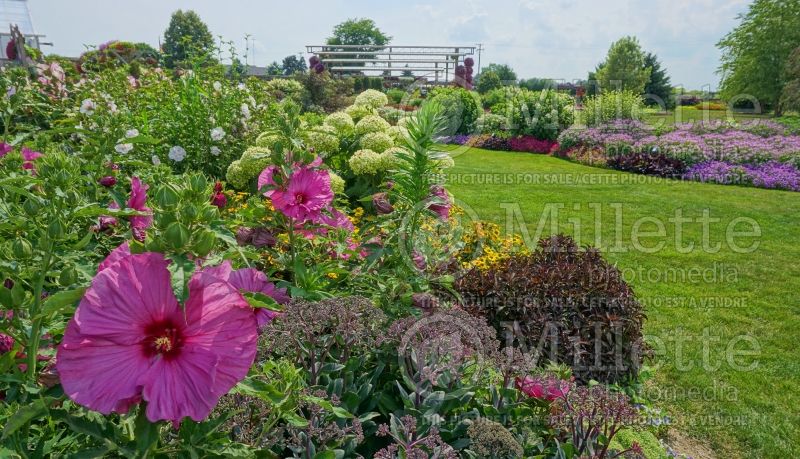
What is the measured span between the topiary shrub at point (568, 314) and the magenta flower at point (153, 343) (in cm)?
239

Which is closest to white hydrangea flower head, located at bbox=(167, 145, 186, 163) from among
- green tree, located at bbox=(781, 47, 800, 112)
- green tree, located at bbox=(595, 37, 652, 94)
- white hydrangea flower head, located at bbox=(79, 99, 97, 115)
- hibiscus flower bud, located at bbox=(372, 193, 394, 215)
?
white hydrangea flower head, located at bbox=(79, 99, 97, 115)

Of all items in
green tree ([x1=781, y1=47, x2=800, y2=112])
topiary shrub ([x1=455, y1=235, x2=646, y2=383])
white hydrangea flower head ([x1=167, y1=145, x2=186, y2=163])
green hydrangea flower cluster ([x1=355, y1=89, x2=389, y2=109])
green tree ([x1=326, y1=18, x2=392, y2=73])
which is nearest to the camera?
topiary shrub ([x1=455, y1=235, x2=646, y2=383])

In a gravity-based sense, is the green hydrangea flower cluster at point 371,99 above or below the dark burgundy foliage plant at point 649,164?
above

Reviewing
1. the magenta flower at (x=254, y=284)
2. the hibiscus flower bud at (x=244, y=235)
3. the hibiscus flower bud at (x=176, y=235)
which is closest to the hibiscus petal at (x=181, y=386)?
the hibiscus flower bud at (x=176, y=235)

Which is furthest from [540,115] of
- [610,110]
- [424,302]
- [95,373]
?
[95,373]

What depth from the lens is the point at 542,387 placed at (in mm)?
1915

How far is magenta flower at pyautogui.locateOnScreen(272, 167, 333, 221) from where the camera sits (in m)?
1.99

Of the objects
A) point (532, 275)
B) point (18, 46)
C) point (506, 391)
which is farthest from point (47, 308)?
point (18, 46)

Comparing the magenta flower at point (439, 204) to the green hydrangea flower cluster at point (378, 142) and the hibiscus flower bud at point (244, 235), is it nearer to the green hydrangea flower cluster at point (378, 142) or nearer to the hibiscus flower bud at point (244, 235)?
the hibiscus flower bud at point (244, 235)

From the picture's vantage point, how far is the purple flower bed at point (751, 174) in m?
9.58

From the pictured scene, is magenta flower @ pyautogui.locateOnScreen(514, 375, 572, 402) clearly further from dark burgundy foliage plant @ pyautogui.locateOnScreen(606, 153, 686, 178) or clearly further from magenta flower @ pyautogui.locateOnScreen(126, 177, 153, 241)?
dark burgundy foliage plant @ pyautogui.locateOnScreen(606, 153, 686, 178)

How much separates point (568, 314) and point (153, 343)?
2805 millimetres

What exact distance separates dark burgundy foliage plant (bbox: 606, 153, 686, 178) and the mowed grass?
1.84ft

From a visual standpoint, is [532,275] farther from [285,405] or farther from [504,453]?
[285,405]
